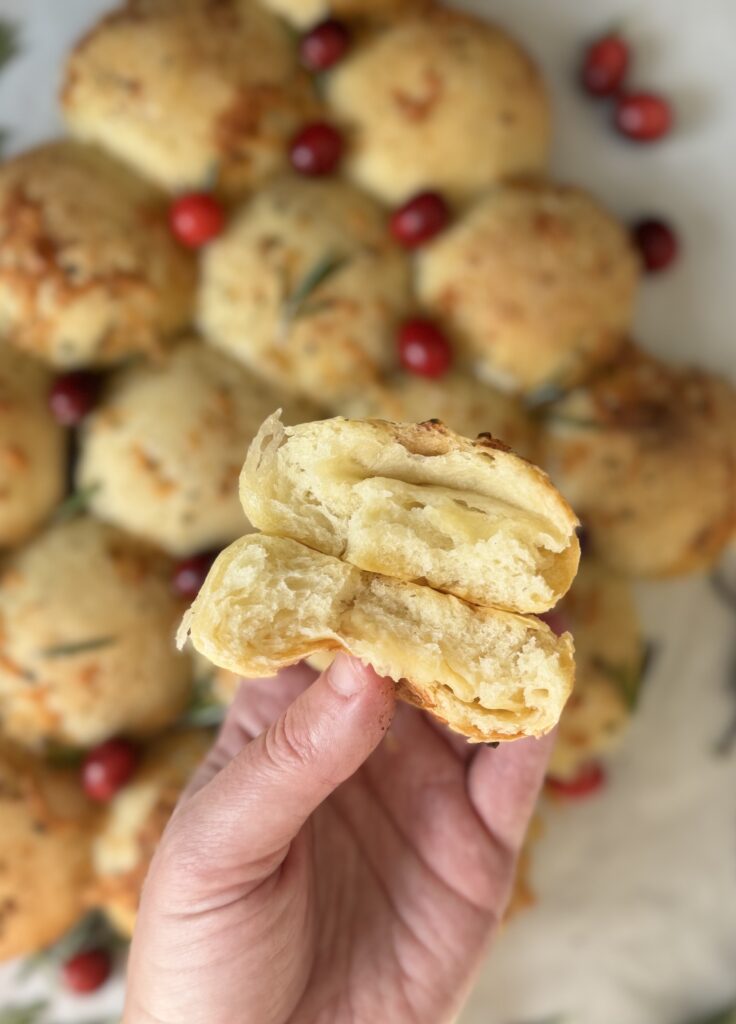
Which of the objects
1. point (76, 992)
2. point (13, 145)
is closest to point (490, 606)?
point (76, 992)

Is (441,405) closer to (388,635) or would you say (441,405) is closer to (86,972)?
(388,635)

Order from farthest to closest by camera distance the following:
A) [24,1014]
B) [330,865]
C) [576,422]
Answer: [24,1014] → [576,422] → [330,865]

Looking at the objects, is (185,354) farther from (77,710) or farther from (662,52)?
(662,52)

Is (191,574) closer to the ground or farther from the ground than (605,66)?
closer to the ground

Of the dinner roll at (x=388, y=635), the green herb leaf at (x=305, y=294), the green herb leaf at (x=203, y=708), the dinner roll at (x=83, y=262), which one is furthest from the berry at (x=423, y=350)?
Result: the dinner roll at (x=388, y=635)

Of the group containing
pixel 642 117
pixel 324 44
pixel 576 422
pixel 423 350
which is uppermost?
pixel 324 44

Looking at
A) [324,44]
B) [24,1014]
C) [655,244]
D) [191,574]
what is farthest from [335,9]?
[24,1014]

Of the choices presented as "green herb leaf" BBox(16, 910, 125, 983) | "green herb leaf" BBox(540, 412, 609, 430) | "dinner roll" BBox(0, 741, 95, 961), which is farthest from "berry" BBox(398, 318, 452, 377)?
"green herb leaf" BBox(16, 910, 125, 983)
